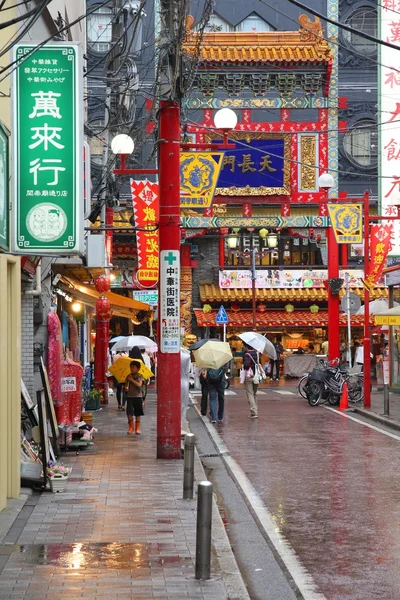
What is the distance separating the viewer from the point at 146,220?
2753 cm

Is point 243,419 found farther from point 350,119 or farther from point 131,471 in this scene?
point 350,119

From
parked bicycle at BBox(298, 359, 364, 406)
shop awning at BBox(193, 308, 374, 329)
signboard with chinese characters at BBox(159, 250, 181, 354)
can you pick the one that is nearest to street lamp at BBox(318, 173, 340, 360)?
parked bicycle at BBox(298, 359, 364, 406)

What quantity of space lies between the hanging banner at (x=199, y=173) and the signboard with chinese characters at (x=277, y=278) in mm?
31331

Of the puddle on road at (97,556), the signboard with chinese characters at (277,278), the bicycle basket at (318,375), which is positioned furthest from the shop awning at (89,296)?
the puddle on road at (97,556)

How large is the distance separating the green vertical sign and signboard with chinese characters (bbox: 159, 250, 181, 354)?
6144 millimetres

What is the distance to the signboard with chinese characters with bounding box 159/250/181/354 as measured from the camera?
1698cm

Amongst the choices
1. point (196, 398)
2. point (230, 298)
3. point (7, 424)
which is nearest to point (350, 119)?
point (230, 298)

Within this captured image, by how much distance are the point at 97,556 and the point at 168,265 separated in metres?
7.94

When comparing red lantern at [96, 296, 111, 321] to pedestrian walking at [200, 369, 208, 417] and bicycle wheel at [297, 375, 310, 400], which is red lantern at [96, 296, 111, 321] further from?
bicycle wheel at [297, 375, 310, 400]

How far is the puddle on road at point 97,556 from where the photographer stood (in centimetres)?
933

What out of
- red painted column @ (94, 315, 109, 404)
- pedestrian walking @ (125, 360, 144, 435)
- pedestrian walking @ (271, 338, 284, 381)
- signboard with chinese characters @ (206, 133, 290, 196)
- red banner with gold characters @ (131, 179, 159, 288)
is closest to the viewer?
pedestrian walking @ (125, 360, 144, 435)

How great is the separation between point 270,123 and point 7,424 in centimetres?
3705

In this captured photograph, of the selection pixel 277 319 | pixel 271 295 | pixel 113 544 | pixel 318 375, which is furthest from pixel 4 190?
pixel 277 319

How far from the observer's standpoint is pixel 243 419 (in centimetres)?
2619
